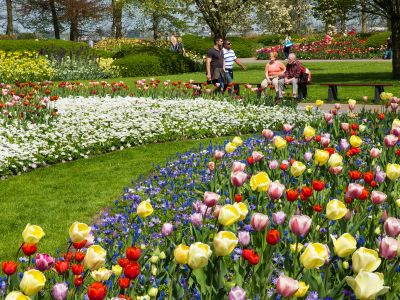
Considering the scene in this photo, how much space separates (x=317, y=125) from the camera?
9.38 meters

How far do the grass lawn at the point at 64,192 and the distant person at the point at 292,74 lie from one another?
5.85m

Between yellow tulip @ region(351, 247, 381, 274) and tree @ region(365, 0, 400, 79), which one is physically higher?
tree @ region(365, 0, 400, 79)

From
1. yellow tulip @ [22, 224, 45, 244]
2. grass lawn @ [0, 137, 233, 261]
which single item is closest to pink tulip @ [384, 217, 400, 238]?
yellow tulip @ [22, 224, 45, 244]

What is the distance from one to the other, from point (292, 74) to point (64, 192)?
967 cm

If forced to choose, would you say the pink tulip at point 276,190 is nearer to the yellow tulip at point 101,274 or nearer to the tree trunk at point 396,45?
the yellow tulip at point 101,274

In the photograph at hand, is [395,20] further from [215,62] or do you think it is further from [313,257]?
[313,257]

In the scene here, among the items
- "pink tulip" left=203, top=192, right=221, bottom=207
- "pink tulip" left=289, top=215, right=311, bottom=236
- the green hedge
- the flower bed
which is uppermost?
the green hedge

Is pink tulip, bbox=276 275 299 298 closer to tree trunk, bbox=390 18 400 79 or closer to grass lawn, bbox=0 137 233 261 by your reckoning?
grass lawn, bbox=0 137 233 261

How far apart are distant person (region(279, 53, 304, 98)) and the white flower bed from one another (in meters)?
2.63

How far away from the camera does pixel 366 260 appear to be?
225 centimetres

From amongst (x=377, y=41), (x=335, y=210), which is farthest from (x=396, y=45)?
(x=335, y=210)

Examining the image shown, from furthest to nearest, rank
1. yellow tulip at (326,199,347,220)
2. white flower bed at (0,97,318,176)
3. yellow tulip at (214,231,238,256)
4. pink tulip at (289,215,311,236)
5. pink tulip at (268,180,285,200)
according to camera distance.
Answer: white flower bed at (0,97,318,176) < pink tulip at (268,180,285,200) < yellow tulip at (326,199,347,220) < pink tulip at (289,215,311,236) < yellow tulip at (214,231,238,256)

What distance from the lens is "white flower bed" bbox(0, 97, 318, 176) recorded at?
920cm

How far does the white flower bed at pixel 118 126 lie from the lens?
30.2 ft
